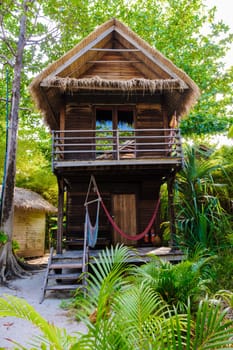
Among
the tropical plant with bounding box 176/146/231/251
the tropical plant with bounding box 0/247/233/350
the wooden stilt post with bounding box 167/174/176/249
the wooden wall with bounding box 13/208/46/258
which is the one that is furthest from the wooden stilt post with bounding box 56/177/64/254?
the wooden wall with bounding box 13/208/46/258

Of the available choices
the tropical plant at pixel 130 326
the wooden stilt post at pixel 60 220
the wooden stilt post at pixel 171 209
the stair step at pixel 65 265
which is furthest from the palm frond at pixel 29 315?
the wooden stilt post at pixel 171 209

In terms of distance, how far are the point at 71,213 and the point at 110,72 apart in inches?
178

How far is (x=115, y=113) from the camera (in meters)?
8.37

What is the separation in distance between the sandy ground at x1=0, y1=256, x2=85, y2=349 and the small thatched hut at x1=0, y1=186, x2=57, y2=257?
464 cm

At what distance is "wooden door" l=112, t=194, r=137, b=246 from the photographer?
848cm

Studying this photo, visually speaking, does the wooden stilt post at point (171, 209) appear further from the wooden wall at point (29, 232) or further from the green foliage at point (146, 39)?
the wooden wall at point (29, 232)

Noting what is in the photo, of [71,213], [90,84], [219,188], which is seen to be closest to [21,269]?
[71,213]

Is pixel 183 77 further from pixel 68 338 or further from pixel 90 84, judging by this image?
pixel 68 338

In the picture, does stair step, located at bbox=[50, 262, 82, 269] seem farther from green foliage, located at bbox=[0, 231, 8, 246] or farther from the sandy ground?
green foliage, located at bbox=[0, 231, 8, 246]

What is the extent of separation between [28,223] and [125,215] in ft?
20.4

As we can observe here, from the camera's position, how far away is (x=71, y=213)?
8641 millimetres

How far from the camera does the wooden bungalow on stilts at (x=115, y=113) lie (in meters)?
7.70

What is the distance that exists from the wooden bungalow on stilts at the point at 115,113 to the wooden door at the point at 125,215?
0.10ft

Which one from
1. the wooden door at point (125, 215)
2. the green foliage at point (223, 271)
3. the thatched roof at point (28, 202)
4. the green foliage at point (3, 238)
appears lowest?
the green foliage at point (223, 271)
